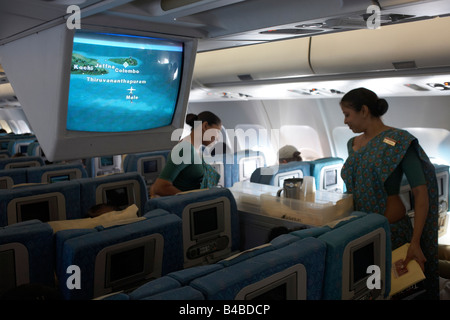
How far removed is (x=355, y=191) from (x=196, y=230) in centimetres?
109

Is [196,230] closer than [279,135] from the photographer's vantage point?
Yes

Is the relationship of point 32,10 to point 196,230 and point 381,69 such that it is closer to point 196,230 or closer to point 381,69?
point 196,230

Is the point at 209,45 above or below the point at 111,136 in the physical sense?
above

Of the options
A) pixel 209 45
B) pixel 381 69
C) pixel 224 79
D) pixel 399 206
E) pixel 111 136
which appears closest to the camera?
pixel 111 136

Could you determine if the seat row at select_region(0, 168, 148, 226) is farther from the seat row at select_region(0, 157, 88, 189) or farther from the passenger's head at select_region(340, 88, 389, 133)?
the passenger's head at select_region(340, 88, 389, 133)

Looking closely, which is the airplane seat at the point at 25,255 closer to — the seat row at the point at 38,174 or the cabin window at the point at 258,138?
the seat row at the point at 38,174

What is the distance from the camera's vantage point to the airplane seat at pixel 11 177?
4.25 metres

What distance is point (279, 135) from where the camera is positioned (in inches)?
342

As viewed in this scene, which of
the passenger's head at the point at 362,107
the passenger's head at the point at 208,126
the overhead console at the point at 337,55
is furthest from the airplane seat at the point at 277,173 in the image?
the passenger's head at the point at 362,107

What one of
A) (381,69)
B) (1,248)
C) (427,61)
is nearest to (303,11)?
(1,248)

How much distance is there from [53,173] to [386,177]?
3663 millimetres

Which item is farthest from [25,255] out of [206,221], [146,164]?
[146,164]

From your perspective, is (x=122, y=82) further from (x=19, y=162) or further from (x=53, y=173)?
(x=19, y=162)

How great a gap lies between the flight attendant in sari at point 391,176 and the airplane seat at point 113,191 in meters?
1.87
